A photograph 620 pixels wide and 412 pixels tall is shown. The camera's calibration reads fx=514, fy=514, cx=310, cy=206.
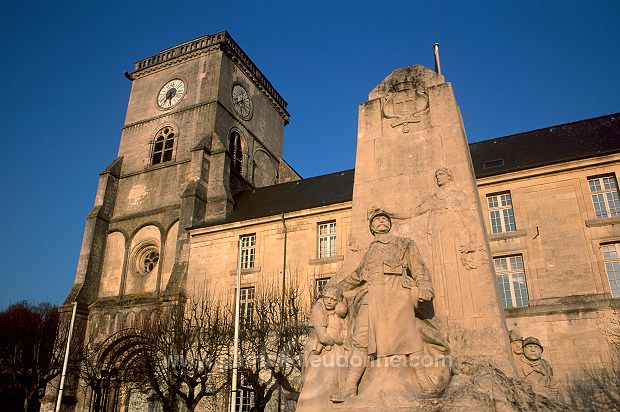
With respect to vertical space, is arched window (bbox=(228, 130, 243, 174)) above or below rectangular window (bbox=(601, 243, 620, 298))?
above

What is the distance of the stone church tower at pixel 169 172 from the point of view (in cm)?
2848

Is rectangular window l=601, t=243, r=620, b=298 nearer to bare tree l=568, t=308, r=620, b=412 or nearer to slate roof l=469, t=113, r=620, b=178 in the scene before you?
bare tree l=568, t=308, r=620, b=412

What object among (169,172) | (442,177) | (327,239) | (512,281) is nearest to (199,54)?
(169,172)

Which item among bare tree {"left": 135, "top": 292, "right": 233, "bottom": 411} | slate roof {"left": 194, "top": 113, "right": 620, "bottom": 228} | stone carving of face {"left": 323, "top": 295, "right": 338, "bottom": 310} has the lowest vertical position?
stone carving of face {"left": 323, "top": 295, "right": 338, "bottom": 310}

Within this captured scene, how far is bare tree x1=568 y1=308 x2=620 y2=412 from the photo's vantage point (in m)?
16.1

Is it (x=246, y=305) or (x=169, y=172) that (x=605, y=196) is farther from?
(x=169, y=172)

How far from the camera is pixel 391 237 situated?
621cm

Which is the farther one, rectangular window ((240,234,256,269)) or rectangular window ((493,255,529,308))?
rectangular window ((240,234,256,269))

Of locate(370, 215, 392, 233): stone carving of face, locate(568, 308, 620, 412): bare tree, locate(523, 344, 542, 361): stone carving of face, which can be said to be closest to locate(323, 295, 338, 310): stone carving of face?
locate(370, 215, 392, 233): stone carving of face

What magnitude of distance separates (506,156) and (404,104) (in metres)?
16.9

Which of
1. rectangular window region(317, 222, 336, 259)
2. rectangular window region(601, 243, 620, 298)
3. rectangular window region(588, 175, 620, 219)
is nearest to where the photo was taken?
rectangular window region(601, 243, 620, 298)

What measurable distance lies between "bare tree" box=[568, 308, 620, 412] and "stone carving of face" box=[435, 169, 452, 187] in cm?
1279

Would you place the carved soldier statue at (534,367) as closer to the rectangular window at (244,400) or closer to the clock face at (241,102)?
the rectangular window at (244,400)

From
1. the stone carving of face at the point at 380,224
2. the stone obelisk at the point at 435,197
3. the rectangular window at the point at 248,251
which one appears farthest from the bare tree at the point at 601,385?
the rectangular window at the point at 248,251
